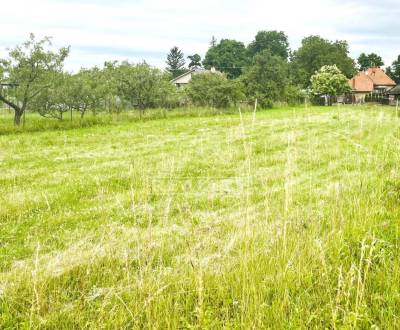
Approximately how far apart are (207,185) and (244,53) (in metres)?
101

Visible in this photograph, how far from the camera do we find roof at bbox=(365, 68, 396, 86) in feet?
252

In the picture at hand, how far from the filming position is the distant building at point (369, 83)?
73.9 m

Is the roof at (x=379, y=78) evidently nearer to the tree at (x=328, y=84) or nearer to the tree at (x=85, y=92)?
the tree at (x=328, y=84)

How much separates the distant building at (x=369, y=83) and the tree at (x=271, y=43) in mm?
31063

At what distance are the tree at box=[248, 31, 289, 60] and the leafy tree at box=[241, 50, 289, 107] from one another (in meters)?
60.3

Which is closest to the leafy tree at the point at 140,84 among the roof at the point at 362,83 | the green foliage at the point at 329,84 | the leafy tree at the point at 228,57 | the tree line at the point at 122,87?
the tree line at the point at 122,87

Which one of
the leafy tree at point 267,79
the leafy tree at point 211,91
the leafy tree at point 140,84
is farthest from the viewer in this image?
the leafy tree at point 267,79

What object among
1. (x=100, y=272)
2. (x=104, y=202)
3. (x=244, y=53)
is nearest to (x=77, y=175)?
(x=104, y=202)

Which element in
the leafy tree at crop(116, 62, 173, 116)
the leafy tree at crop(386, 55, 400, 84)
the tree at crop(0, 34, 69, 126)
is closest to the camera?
the tree at crop(0, 34, 69, 126)

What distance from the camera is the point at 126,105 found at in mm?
30250

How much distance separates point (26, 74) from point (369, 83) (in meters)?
68.9

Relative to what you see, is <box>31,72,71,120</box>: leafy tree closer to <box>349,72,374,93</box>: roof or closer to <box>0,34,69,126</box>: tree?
<box>0,34,69,126</box>: tree

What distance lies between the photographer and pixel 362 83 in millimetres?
74312

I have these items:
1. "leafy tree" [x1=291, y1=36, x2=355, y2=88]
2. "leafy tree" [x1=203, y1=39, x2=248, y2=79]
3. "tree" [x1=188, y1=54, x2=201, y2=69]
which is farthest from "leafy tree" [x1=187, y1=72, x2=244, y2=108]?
Answer: "tree" [x1=188, y1=54, x2=201, y2=69]
